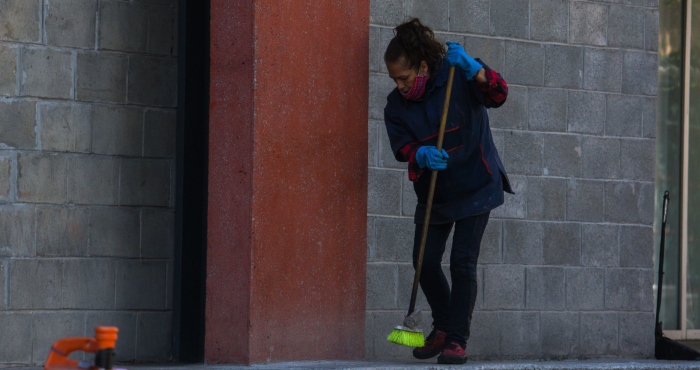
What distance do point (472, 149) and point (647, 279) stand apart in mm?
2658

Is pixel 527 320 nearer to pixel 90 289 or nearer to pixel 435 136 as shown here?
pixel 435 136

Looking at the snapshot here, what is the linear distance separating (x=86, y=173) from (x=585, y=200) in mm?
3492

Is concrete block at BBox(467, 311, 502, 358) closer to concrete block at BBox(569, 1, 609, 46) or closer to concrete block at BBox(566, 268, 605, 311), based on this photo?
concrete block at BBox(566, 268, 605, 311)

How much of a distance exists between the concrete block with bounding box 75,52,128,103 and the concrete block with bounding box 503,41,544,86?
8.47 feet

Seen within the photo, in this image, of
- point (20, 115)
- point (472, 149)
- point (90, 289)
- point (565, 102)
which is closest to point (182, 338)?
point (90, 289)

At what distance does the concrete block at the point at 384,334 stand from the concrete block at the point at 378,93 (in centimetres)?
123

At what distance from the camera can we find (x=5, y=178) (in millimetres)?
6582

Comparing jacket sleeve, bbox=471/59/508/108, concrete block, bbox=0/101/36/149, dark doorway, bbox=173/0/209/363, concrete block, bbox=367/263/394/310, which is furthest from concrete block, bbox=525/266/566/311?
concrete block, bbox=0/101/36/149

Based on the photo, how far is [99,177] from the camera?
6.90 meters

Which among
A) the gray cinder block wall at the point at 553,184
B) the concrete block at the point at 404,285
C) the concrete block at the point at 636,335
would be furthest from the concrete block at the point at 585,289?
the concrete block at the point at 404,285

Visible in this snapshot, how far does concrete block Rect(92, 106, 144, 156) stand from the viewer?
6.89m

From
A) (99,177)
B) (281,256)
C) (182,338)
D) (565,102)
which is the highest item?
(565,102)

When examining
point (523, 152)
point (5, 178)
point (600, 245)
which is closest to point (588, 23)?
point (523, 152)

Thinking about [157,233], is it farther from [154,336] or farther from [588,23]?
[588,23]
